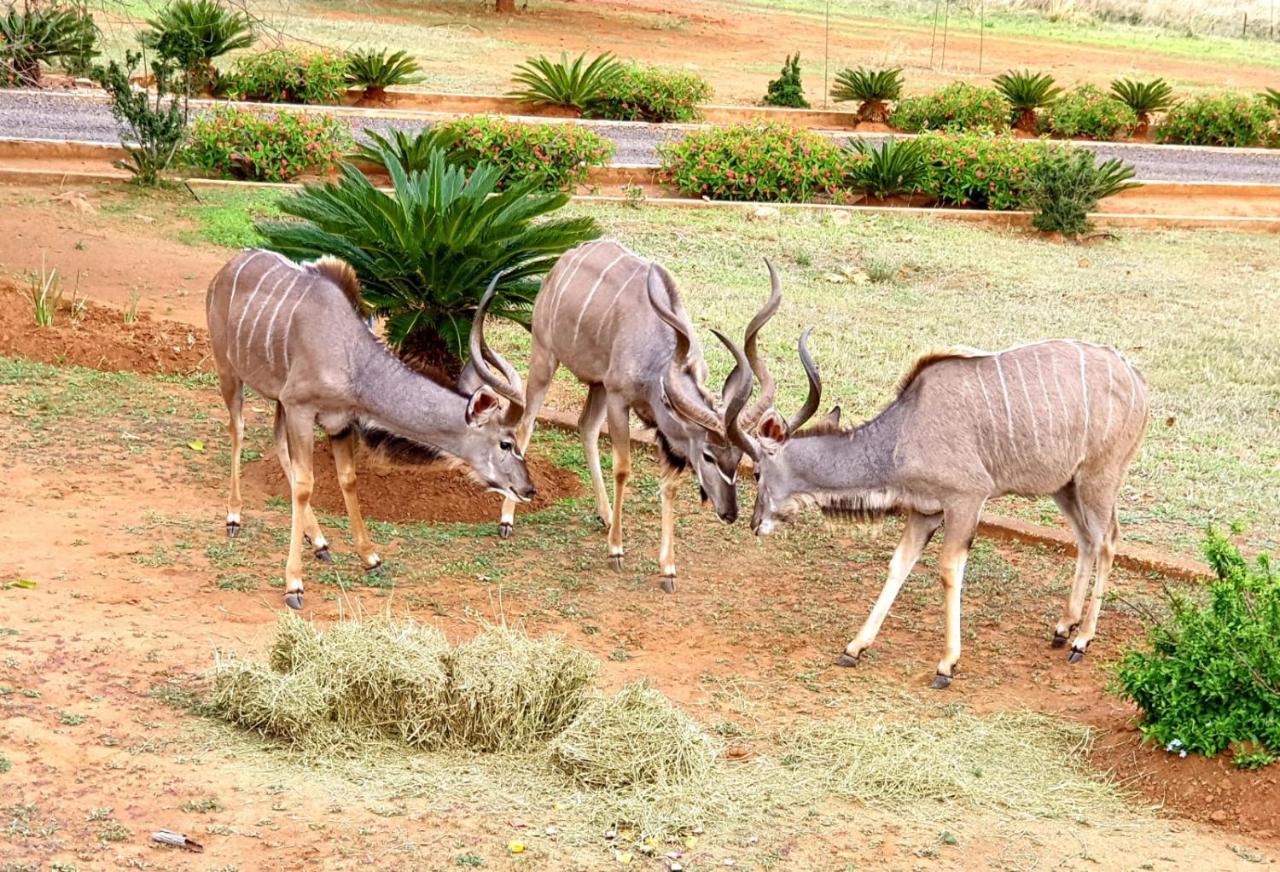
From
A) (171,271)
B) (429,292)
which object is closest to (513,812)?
(429,292)

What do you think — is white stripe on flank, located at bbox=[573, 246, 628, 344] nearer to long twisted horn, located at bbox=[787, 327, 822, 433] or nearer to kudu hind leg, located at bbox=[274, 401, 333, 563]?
long twisted horn, located at bbox=[787, 327, 822, 433]

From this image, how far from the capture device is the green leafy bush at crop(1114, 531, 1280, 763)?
6246 mm

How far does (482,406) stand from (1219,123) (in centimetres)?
2149

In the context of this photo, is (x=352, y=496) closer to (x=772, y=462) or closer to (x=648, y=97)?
(x=772, y=462)

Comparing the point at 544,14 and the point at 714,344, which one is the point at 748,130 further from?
the point at 544,14

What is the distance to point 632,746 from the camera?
19.8ft

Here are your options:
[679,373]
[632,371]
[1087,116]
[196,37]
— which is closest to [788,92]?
[1087,116]

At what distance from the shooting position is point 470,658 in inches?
251

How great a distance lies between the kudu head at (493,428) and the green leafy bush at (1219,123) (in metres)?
21.1

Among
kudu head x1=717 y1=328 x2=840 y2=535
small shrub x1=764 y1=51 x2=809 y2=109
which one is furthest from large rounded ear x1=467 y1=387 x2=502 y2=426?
small shrub x1=764 y1=51 x2=809 y2=109

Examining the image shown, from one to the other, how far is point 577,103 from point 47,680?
64.0 ft

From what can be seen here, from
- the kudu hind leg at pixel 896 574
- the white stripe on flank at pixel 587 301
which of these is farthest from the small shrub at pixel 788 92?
the kudu hind leg at pixel 896 574

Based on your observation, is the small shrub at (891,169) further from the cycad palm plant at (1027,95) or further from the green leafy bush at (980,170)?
the cycad palm plant at (1027,95)

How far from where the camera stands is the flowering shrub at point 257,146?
58.5ft
